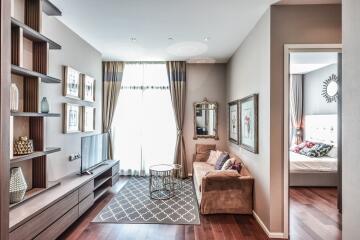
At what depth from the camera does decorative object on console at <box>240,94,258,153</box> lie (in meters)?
3.47

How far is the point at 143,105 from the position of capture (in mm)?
5934

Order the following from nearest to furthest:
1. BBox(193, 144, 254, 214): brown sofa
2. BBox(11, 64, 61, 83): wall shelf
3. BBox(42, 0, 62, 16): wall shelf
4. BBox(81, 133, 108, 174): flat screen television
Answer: BBox(11, 64, 61, 83): wall shelf → BBox(42, 0, 62, 16): wall shelf → BBox(193, 144, 254, 214): brown sofa → BBox(81, 133, 108, 174): flat screen television

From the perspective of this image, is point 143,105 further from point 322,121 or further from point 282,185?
point 322,121

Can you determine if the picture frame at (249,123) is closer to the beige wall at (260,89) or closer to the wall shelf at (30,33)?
the beige wall at (260,89)

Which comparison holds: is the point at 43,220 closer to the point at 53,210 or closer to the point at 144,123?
the point at 53,210

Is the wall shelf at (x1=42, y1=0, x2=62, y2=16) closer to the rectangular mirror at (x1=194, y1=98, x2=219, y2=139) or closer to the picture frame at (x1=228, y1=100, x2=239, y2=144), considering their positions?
the picture frame at (x1=228, y1=100, x2=239, y2=144)

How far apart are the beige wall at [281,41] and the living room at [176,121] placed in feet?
0.04

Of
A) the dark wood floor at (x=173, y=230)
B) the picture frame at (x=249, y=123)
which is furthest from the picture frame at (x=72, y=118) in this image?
the picture frame at (x=249, y=123)

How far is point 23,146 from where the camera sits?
2.49 metres

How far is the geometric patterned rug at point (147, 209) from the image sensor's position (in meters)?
3.38

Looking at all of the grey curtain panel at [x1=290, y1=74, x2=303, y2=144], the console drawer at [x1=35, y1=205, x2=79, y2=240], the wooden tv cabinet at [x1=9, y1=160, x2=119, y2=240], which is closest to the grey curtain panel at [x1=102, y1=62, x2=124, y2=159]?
the wooden tv cabinet at [x1=9, y1=160, x2=119, y2=240]

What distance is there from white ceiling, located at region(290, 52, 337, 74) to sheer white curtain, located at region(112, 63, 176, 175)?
3180 millimetres

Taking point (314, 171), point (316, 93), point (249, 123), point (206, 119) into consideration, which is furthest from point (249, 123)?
point (316, 93)

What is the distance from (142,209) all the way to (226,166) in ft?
5.35
